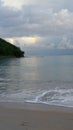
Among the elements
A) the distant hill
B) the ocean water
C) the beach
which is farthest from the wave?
the distant hill

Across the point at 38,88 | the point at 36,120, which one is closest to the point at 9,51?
the point at 38,88

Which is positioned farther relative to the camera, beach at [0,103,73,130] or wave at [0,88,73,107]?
wave at [0,88,73,107]

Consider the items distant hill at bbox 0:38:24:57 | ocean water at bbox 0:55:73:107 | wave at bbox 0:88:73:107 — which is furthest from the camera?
distant hill at bbox 0:38:24:57

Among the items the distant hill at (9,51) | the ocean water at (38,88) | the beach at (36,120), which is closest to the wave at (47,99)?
the ocean water at (38,88)

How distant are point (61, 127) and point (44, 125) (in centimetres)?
49

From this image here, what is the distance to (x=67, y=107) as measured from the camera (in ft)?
42.5

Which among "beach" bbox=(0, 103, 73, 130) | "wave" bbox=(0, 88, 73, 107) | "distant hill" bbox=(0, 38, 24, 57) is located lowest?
"beach" bbox=(0, 103, 73, 130)

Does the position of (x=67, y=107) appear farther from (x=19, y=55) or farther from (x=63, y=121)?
(x=19, y=55)

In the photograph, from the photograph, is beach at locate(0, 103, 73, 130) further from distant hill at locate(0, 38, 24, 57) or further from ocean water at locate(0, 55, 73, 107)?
distant hill at locate(0, 38, 24, 57)

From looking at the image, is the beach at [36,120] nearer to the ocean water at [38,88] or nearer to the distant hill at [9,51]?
the ocean water at [38,88]

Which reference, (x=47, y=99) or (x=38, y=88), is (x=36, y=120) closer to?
(x=47, y=99)

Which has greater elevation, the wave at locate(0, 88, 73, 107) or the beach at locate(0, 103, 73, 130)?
the wave at locate(0, 88, 73, 107)

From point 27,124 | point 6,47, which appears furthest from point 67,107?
point 6,47

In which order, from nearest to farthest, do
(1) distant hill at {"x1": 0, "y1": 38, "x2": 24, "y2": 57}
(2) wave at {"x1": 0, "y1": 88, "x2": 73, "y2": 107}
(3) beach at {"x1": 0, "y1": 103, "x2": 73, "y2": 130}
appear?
(3) beach at {"x1": 0, "y1": 103, "x2": 73, "y2": 130} < (2) wave at {"x1": 0, "y1": 88, "x2": 73, "y2": 107} < (1) distant hill at {"x1": 0, "y1": 38, "x2": 24, "y2": 57}
